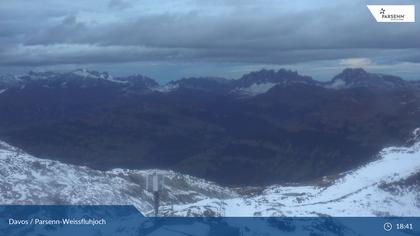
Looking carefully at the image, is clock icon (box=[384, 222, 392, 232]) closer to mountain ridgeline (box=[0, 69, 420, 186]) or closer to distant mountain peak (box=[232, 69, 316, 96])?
mountain ridgeline (box=[0, 69, 420, 186])

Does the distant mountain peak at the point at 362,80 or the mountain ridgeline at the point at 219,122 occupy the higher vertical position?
the distant mountain peak at the point at 362,80

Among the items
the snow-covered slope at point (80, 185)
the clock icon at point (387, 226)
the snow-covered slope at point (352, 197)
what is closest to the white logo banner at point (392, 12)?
the snow-covered slope at point (352, 197)

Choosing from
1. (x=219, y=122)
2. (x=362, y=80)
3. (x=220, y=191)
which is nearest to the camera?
(x=220, y=191)

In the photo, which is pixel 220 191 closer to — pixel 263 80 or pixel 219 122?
pixel 219 122

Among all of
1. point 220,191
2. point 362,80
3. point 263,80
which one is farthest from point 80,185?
point 362,80

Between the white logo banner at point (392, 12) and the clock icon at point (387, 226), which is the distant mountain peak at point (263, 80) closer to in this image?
the white logo banner at point (392, 12)
